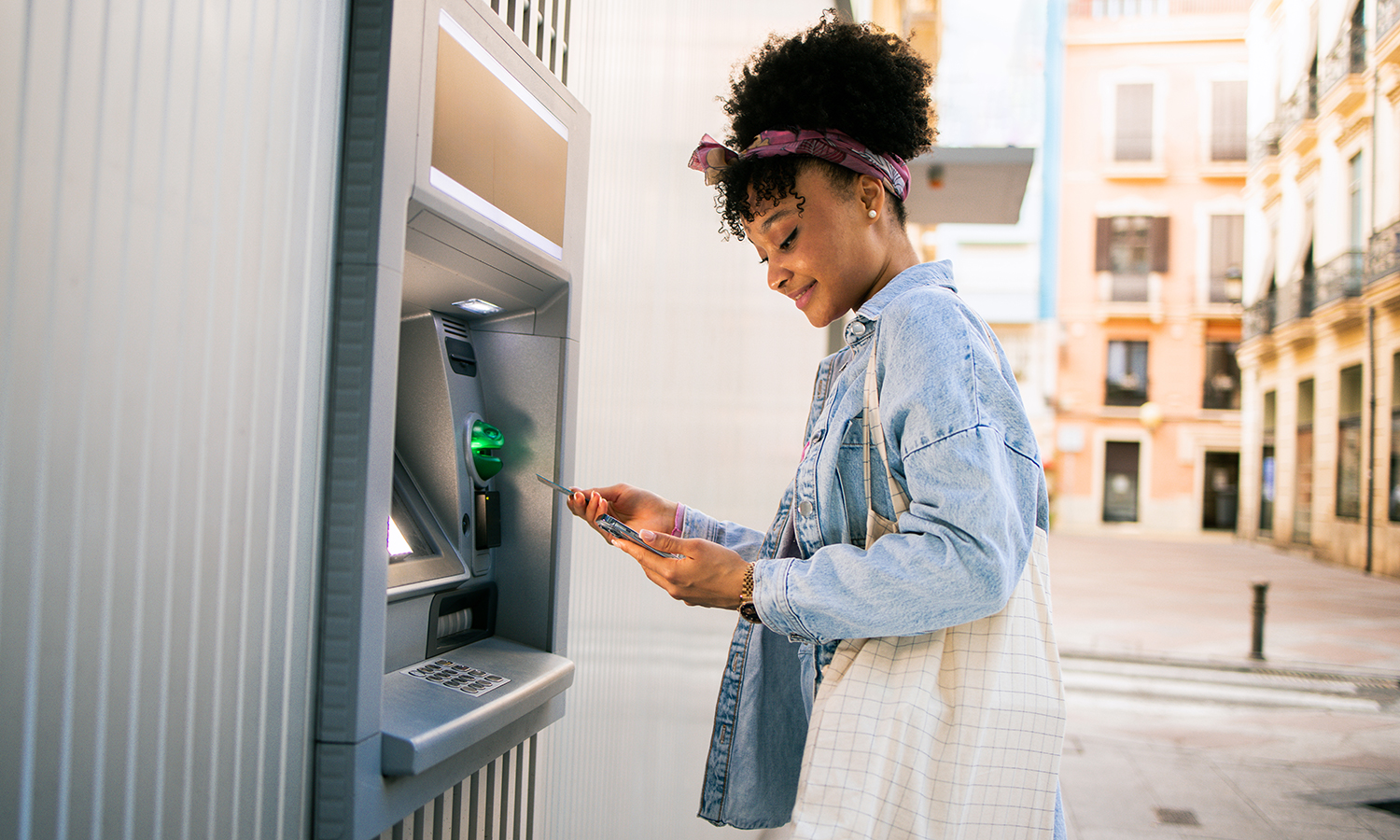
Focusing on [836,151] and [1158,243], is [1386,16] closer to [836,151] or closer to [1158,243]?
[1158,243]

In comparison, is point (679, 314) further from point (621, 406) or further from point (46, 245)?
point (46, 245)

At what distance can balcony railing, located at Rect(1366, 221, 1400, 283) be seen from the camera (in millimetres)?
13336

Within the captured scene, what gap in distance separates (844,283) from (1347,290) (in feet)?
56.2

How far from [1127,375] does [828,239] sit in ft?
80.3

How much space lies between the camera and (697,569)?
49.9 inches

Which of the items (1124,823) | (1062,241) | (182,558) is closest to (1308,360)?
(1062,241)

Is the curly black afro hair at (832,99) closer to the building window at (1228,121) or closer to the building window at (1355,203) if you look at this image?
the building window at (1355,203)

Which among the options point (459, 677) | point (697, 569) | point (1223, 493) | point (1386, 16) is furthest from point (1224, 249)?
point (459, 677)

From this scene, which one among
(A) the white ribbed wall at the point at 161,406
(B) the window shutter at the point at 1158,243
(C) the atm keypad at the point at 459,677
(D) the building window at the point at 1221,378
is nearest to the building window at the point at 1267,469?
(D) the building window at the point at 1221,378

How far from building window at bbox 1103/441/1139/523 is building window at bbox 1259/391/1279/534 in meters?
3.60

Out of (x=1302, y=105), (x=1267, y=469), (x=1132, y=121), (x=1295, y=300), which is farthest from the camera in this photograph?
(x=1132, y=121)

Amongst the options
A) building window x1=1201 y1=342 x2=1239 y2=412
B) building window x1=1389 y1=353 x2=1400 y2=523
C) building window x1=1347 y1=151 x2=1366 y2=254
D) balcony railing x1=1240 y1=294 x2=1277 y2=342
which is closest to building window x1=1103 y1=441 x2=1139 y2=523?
building window x1=1201 y1=342 x2=1239 y2=412

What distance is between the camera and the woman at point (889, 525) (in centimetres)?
110

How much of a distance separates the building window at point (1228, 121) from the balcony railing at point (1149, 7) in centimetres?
182
